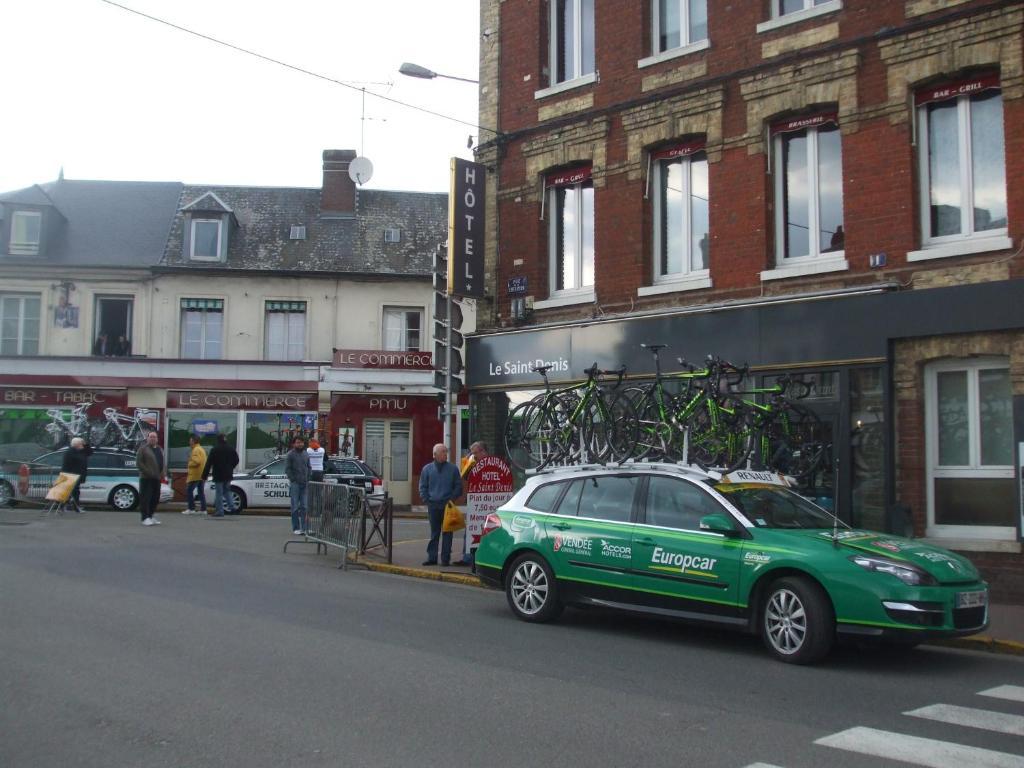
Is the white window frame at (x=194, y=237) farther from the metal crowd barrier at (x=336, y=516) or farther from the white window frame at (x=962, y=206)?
the white window frame at (x=962, y=206)

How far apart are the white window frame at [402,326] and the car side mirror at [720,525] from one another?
24.7 metres

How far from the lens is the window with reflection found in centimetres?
1204

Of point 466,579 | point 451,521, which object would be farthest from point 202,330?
point 466,579

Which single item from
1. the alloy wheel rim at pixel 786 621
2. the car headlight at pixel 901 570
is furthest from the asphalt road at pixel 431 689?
the car headlight at pixel 901 570

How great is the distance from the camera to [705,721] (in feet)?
20.4

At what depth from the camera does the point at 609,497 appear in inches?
384

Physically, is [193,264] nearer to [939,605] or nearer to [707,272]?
[707,272]

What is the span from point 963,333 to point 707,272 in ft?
13.0

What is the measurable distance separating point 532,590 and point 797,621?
2775 millimetres

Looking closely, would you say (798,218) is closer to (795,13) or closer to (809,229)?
(809,229)

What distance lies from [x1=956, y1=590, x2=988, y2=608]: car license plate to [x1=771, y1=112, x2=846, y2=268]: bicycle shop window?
5.80 m

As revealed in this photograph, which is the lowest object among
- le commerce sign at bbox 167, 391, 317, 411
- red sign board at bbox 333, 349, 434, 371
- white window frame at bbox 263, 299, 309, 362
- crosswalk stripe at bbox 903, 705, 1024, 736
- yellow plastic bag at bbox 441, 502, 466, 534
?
crosswalk stripe at bbox 903, 705, 1024, 736

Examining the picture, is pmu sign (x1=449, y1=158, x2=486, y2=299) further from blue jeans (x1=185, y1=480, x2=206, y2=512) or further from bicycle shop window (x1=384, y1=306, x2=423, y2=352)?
bicycle shop window (x1=384, y1=306, x2=423, y2=352)

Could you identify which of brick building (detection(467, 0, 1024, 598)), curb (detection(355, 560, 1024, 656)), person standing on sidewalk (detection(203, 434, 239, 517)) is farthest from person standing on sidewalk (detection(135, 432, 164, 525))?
curb (detection(355, 560, 1024, 656))
